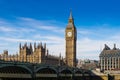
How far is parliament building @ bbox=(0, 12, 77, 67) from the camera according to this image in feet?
474

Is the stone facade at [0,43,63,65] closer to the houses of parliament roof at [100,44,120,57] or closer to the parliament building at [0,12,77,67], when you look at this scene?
the parliament building at [0,12,77,67]

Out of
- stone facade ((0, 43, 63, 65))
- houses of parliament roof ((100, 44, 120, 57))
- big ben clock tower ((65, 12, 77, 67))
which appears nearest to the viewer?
stone facade ((0, 43, 63, 65))

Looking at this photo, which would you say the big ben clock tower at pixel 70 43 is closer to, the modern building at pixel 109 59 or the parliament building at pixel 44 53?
the parliament building at pixel 44 53

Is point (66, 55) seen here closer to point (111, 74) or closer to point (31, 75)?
point (111, 74)

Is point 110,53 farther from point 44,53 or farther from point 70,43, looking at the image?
point 44,53

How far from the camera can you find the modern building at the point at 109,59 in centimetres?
17912

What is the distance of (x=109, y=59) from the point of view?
181 metres

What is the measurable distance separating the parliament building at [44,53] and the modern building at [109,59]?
1029 inches

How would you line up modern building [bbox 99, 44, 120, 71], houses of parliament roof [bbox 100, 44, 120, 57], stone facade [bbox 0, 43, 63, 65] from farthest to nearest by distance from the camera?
houses of parliament roof [bbox 100, 44, 120, 57], modern building [bbox 99, 44, 120, 71], stone facade [bbox 0, 43, 63, 65]

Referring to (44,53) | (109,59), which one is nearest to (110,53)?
(109,59)

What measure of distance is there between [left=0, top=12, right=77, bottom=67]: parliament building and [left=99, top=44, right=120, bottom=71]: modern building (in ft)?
85.7

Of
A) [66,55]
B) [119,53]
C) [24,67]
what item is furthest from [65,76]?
[119,53]

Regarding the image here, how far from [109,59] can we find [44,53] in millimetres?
48992

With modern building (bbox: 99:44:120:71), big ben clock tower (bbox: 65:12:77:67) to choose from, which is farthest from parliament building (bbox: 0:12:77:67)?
modern building (bbox: 99:44:120:71)
